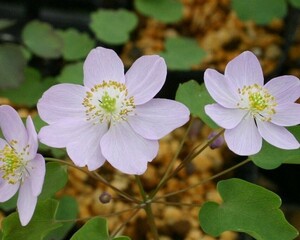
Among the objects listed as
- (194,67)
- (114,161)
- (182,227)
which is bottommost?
(182,227)

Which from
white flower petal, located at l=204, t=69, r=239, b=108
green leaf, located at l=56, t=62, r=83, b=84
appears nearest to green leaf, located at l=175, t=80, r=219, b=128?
white flower petal, located at l=204, t=69, r=239, b=108

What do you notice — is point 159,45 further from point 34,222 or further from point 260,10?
point 34,222

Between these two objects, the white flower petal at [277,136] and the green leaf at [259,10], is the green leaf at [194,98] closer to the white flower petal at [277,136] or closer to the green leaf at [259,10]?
the white flower petal at [277,136]

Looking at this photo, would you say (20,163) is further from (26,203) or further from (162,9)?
(162,9)

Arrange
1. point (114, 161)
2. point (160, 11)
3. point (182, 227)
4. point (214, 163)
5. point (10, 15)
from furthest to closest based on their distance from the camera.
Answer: point (10, 15) < point (160, 11) < point (214, 163) < point (182, 227) < point (114, 161)

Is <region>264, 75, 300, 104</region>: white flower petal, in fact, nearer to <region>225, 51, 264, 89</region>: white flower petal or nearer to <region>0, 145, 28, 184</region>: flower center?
<region>225, 51, 264, 89</region>: white flower petal

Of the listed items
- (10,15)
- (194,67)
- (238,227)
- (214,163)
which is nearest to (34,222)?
(238,227)
